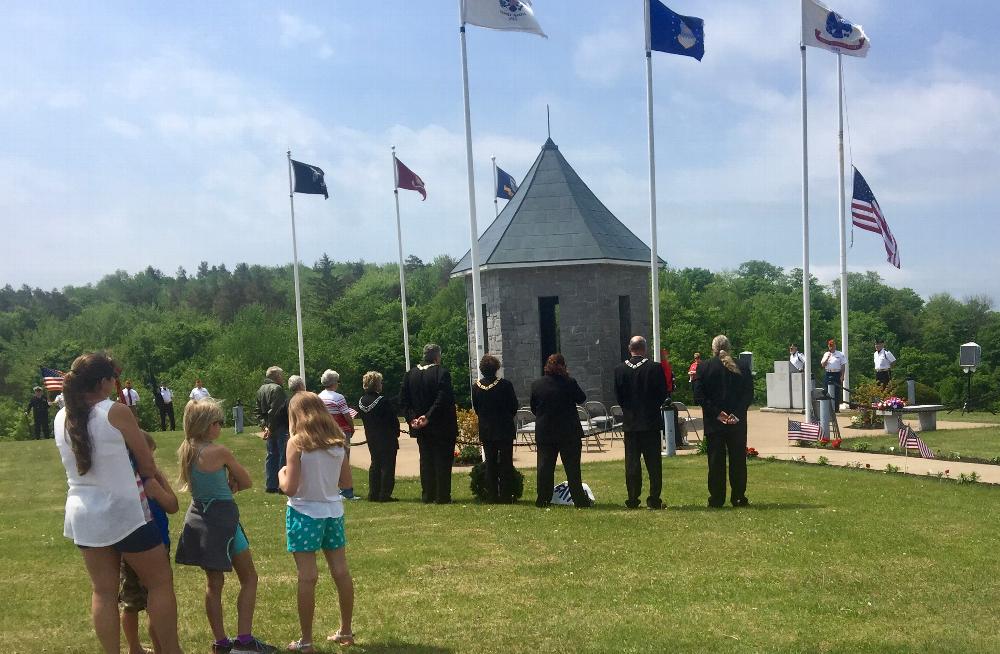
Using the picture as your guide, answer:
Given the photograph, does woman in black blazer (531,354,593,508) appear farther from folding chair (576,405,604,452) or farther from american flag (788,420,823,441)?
american flag (788,420,823,441)

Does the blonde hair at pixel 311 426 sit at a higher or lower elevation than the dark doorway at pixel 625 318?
lower

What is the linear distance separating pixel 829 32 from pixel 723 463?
12.2m

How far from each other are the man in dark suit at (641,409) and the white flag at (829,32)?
11.6 meters

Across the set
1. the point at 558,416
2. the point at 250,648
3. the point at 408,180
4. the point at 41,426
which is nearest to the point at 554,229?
the point at 408,180

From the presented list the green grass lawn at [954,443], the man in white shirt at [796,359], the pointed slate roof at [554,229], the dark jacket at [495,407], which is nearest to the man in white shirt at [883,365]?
the man in white shirt at [796,359]

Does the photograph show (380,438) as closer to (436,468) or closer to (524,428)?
(436,468)

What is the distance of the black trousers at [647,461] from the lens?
1074 cm

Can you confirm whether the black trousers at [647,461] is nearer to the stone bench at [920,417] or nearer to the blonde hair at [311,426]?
the blonde hair at [311,426]

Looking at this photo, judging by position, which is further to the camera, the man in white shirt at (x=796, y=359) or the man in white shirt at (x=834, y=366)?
the man in white shirt at (x=796, y=359)

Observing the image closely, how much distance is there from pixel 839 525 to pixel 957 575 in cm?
204

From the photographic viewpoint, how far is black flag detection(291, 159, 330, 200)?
98.1 feet

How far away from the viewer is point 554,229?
84.8 feet

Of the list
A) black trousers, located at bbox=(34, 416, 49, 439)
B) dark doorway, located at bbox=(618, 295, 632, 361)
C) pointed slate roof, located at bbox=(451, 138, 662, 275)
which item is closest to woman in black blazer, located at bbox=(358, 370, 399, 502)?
pointed slate roof, located at bbox=(451, 138, 662, 275)

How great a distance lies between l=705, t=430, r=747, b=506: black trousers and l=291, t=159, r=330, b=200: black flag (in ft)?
69.9
